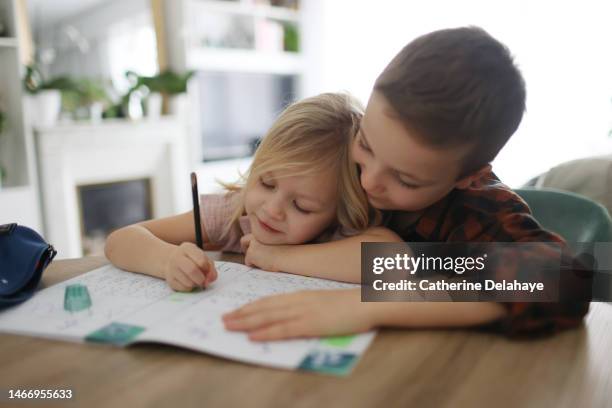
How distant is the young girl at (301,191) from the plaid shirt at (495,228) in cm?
7

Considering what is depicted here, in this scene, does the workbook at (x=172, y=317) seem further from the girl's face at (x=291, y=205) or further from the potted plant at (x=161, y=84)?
the potted plant at (x=161, y=84)

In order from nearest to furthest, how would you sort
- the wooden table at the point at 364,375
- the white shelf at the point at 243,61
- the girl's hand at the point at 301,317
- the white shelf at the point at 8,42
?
the wooden table at the point at 364,375
the girl's hand at the point at 301,317
the white shelf at the point at 8,42
the white shelf at the point at 243,61

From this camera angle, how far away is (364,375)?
1.61ft

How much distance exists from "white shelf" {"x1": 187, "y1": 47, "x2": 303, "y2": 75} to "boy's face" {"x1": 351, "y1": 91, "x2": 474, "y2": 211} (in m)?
2.79

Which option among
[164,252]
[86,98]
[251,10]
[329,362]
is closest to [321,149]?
[164,252]

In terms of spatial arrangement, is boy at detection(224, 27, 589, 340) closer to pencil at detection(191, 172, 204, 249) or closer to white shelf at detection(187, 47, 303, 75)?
pencil at detection(191, 172, 204, 249)

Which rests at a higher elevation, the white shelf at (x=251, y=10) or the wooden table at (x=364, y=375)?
the white shelf at (x=251, y=10)

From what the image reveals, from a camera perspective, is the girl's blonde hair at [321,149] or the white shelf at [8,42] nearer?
the girl's blonde hair at [321,149]

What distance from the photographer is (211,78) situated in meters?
3.47

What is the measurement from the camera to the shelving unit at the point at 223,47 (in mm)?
3242

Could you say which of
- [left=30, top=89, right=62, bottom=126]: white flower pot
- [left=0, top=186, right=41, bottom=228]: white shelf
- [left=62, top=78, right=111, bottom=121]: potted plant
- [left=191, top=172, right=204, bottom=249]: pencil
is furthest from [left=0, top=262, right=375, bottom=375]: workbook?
[left=62, top=78, right=111, bottom=121]: potted plant

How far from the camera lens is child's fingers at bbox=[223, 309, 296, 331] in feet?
1.86

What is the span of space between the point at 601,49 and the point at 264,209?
2.77 m

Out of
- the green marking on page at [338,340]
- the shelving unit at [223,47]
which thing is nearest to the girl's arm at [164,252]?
the green marking on page at [338,340]
